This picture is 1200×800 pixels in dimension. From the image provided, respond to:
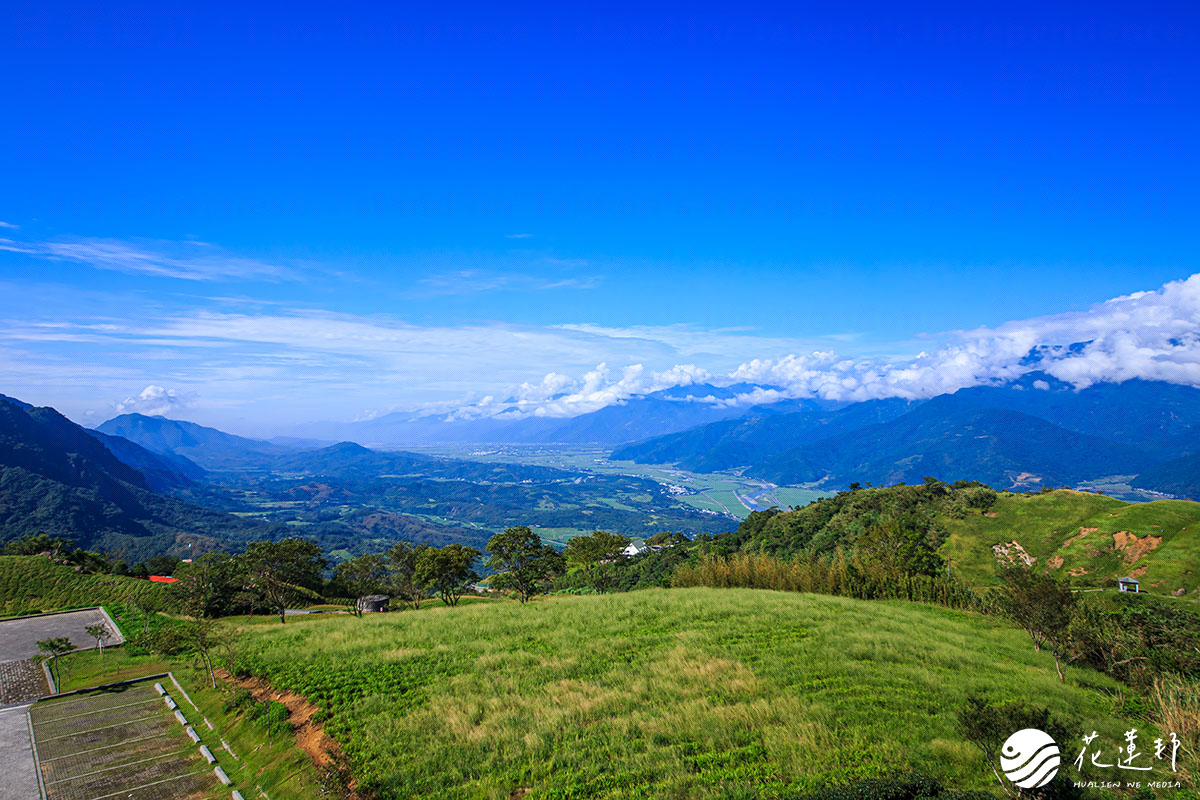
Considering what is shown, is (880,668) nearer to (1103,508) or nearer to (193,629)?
(193,629)

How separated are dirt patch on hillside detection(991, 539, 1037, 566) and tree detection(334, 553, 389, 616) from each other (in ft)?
222

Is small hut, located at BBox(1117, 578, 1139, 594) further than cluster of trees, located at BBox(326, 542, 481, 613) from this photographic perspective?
No

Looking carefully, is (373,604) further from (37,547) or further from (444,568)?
(37,547)

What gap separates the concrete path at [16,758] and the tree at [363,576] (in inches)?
1376

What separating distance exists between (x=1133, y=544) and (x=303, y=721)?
240 feet

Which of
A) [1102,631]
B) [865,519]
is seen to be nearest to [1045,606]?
[1102,631]

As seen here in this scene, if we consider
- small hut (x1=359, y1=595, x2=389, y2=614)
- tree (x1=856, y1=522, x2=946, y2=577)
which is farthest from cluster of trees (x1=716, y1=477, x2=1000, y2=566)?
small hut (x1=359, y1=595, x2=389, y2=614)

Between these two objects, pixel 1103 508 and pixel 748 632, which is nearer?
pixel 748 632

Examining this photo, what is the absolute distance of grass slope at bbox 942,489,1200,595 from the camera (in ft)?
165

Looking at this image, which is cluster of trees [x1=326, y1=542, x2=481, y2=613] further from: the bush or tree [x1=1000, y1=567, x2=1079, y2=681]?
tree [x1=1000, y1=567, x2=1079, y2=681]

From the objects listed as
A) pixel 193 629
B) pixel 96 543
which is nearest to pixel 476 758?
pixel 193 629

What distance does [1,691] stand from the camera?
21594mm

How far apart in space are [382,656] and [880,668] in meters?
18.7

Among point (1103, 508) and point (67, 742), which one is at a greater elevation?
point (67, 742)
